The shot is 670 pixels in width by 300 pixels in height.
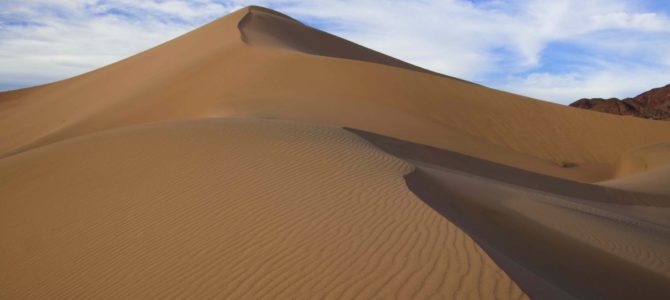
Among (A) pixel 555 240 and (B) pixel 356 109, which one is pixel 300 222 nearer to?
(A) pixel 555 240

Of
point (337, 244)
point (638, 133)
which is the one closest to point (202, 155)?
point (337, 244)

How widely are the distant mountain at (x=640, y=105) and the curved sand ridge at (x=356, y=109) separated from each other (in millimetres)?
17681

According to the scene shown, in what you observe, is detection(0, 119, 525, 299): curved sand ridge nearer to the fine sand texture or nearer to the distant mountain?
the fine sand texture

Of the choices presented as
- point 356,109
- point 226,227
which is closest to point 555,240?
point 226,227

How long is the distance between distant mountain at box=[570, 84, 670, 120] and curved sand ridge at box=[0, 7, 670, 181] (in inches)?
696

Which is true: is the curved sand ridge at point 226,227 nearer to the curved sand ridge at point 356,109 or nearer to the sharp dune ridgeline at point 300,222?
the sharp dune ridgeline at point 300,222

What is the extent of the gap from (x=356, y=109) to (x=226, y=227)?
15725mm

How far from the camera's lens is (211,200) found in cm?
684

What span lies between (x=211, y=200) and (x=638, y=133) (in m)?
22.4

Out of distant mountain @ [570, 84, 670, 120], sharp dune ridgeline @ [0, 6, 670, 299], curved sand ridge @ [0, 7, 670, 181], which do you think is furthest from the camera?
distant mountain @ [570, 84, 670, 120]

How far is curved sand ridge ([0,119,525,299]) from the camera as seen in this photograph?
4.67 m

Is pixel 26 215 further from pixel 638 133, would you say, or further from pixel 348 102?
pixel 638 133

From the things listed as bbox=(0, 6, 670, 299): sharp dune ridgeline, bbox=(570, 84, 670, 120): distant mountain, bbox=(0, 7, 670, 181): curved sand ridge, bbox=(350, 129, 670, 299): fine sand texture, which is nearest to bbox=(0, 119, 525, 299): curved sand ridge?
bbox=(0, 6, 670, 299): sharp dune ridgeline

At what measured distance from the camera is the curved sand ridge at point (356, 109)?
20.2 m
